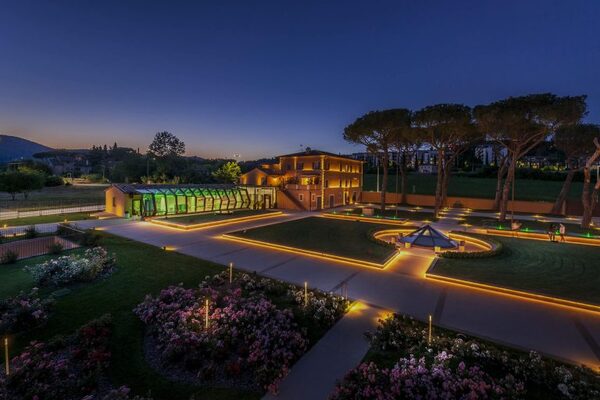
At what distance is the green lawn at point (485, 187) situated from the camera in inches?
1692

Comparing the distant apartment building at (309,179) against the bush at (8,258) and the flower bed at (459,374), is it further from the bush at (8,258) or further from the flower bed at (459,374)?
the flower bed at (459,374)

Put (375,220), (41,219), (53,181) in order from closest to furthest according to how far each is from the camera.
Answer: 1. (41,219)
2. (375,220)
3. (53,181)

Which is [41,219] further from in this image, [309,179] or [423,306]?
[423,306]

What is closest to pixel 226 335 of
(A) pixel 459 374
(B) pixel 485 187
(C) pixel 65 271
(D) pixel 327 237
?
(A) pixel 459 374

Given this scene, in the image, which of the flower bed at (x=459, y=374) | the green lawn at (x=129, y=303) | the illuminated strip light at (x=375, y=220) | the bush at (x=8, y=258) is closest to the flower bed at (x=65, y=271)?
the green lawn at (x=129, y=303)

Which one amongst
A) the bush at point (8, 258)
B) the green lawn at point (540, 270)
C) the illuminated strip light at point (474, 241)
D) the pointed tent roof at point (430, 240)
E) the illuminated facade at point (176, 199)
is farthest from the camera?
the illuminated facade at point (176, 199)

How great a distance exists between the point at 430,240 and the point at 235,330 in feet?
32.8

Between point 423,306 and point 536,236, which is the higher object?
point 536,236

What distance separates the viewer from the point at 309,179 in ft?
112

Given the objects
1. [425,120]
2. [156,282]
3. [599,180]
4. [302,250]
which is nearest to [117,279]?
[156,282]

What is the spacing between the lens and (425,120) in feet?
85.9

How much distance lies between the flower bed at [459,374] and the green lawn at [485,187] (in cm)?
4137

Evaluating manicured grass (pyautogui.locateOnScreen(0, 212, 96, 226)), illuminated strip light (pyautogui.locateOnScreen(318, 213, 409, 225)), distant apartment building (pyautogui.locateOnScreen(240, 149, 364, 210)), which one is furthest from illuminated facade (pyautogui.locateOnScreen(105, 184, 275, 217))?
illuminated strip light (pyautogui.locateOnScreen(318, 213, 409, 225))

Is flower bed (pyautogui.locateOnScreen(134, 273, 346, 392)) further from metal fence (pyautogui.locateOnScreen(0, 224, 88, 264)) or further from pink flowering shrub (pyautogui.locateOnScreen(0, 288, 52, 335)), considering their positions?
metal fence (pyautogui.locateOnScreen(0, 224, 88, 264))
